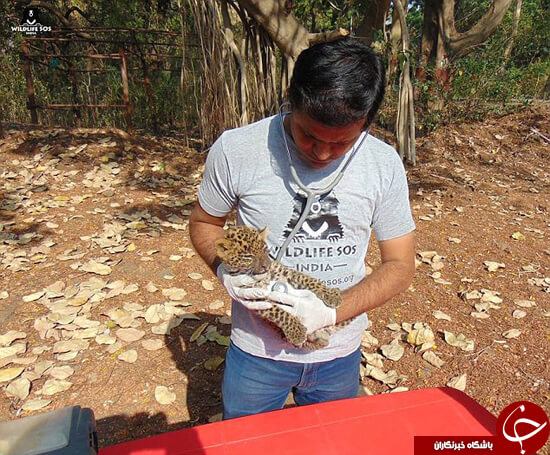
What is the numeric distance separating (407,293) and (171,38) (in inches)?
328

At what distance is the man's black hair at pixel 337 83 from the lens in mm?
1305

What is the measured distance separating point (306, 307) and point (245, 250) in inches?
12.6

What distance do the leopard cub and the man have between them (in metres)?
0.04

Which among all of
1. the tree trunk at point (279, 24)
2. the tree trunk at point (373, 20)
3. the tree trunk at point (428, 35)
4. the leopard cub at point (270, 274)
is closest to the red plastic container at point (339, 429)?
the leopard cub at point (270, 274)

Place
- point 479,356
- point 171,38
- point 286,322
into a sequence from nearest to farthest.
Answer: point 286,322
point 479,356
point 171,38

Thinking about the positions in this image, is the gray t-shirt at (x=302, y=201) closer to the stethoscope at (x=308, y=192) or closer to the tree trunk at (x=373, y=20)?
the stethoscope at (x=308, y=192)

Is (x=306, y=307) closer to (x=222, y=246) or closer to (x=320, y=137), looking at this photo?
(x=222, y=246)

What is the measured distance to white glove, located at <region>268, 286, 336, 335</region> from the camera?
1.54 m

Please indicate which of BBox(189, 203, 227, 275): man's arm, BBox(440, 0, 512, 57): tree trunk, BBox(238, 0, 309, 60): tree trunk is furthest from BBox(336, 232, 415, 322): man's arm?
BBox(440, 0, 512, 57): tree trunk

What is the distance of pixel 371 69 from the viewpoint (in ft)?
4.48

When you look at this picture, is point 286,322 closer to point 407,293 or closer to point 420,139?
point 407,293

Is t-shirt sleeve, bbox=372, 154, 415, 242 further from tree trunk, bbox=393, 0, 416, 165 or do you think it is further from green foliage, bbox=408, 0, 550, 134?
green foliage, bbox=408, 0, 550, 134

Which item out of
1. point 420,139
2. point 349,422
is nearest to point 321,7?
point 420,139

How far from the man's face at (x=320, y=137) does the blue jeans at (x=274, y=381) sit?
0.87m
